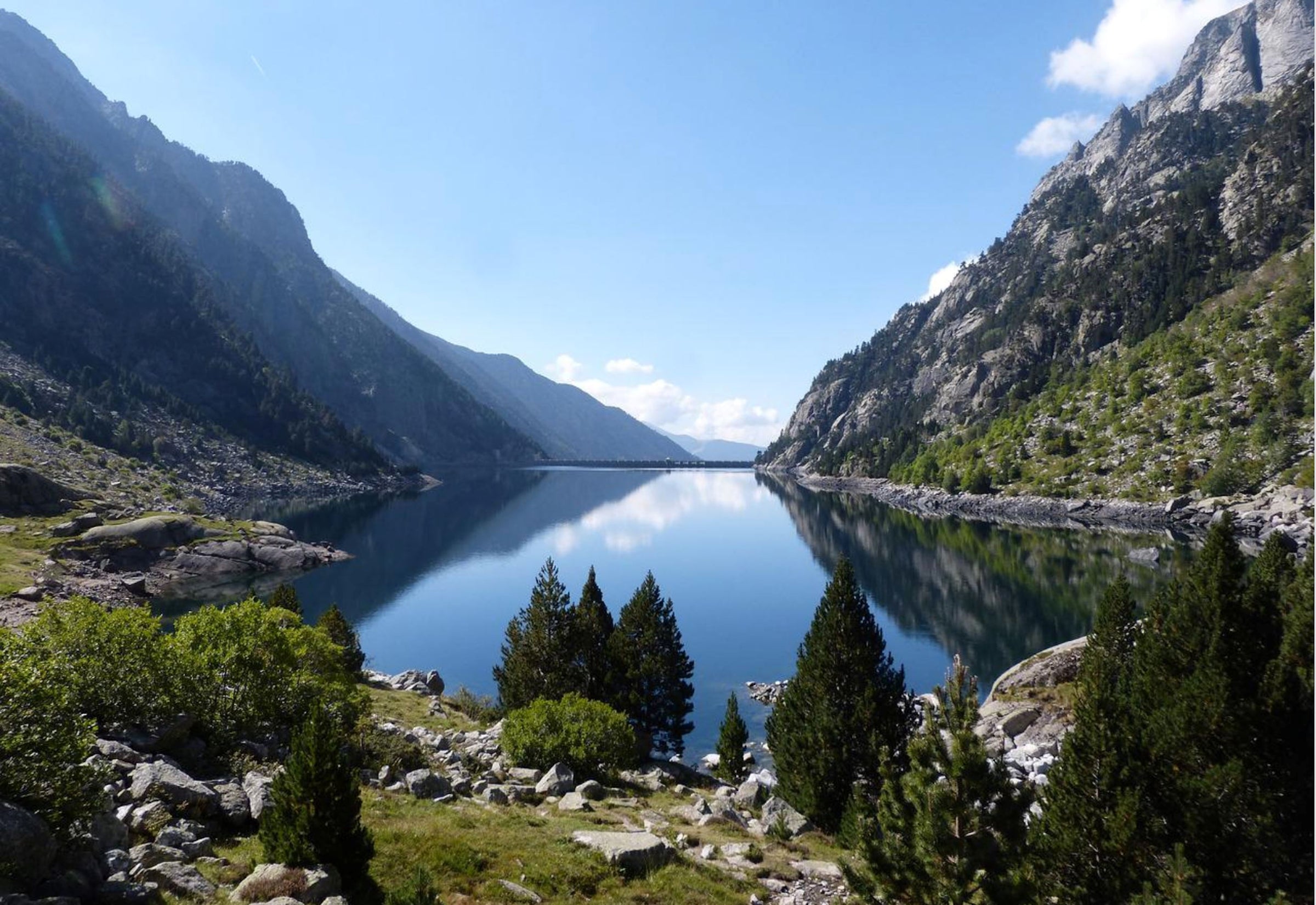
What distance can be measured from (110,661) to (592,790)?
55.7 ft

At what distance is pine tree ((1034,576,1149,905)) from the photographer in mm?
15828

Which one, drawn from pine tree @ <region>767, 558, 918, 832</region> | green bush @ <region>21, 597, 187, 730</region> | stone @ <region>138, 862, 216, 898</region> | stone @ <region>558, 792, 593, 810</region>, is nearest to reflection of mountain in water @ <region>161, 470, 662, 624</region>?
green bush @ <region>21, 597, 187, 730</region>

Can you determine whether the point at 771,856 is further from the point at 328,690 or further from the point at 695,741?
the point at 695,741

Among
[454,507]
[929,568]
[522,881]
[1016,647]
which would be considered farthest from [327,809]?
[454,507]

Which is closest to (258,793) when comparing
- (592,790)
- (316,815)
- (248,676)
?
(316,815)

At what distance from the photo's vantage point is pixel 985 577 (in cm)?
8606

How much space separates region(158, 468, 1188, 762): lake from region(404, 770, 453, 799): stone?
70.3ft

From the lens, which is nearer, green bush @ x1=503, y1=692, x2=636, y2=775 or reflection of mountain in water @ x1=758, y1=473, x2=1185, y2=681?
green bush @ x1=503, y1=692, x2=636, y2=775

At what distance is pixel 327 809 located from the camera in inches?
555

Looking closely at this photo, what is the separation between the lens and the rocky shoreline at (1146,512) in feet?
298

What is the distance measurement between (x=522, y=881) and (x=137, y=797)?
9.70 meters

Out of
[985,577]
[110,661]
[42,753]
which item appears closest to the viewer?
[42,753]

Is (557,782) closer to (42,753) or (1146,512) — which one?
(42,753)

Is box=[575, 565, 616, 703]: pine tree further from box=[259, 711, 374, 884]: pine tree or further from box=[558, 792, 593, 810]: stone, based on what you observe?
box=[259, 711, 374, 884]: pine tree
